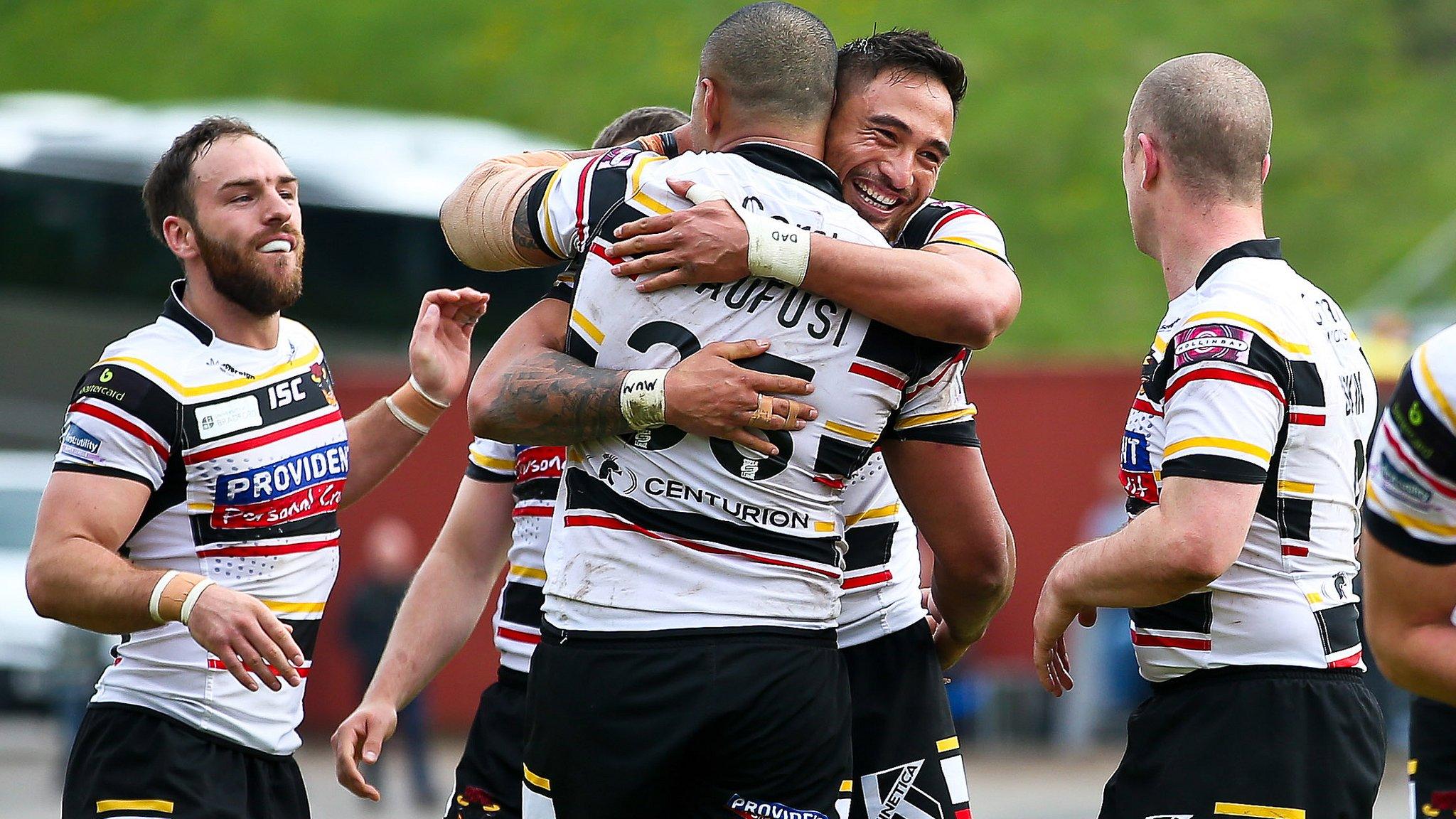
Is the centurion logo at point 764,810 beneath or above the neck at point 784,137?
beneath

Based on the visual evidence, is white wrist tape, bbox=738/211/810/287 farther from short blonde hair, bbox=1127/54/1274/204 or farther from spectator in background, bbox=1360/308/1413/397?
spectator in background, bbox=1360/308/1413/397

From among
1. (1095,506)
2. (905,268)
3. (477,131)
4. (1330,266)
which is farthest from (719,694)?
(1330,266)

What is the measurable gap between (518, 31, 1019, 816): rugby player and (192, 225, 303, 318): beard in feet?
4.25

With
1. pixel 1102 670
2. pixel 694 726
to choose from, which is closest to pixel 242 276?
pixel 694 726

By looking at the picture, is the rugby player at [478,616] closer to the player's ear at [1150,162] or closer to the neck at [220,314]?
the neck at [220,314]

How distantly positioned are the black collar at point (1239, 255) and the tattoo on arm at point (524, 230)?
4.88 ft

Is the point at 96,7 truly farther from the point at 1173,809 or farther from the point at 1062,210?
the point at 1173,809

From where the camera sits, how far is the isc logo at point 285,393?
432 centimetres

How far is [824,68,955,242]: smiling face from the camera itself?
356cm

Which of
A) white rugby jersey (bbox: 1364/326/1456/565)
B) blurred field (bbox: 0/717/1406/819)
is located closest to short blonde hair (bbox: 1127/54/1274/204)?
white rugby jersey (bbox: 1364/326/1456/565)

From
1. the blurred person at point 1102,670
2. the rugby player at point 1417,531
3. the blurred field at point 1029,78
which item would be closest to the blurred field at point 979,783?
the blurred person at point 1102,670

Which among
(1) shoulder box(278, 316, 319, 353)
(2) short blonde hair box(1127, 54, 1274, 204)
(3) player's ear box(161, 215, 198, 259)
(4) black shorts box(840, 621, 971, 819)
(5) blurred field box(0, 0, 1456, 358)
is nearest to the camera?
(2) short blonde hair box(1127, 54, 1274, 204)

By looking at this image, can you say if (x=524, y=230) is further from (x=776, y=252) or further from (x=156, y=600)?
(x=156, y=600)

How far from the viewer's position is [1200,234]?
3.67 meters
